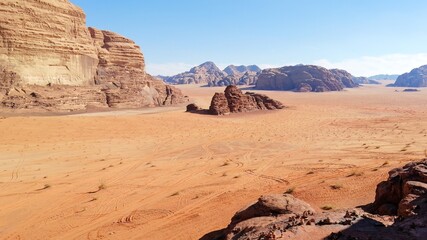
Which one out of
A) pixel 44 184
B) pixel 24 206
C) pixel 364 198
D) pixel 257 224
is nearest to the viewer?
pixel 257 224

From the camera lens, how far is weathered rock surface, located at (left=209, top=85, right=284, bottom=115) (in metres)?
36.1

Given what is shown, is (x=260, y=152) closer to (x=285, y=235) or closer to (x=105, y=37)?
(x=285, y=235)

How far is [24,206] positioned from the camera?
9.14 metres

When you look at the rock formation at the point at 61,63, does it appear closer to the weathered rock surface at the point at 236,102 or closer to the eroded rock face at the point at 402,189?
the weathered rock surface at the point at 236,102

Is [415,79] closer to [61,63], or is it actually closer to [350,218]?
[61,63]

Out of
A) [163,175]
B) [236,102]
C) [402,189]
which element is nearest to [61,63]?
[236,102]

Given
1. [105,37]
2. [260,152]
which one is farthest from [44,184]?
[105,37]

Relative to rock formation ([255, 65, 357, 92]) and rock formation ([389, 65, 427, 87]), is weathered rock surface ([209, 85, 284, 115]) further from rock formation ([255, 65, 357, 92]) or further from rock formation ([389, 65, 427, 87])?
rock formation ([389, 65, 427, 87])

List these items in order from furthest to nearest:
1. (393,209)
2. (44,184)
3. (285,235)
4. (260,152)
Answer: (260,152)
(44,184)
(393,209)
(285,235)

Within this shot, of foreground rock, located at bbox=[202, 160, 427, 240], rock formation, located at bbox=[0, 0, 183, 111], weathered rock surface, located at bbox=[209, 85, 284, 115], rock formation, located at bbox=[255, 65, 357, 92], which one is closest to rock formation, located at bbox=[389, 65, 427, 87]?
rock formation, located at bbox=[255, 65, 357, 92]

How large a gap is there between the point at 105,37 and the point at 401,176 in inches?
1767

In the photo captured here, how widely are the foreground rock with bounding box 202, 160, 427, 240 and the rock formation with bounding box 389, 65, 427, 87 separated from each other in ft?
504

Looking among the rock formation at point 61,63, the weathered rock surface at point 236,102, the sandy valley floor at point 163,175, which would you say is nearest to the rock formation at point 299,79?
the weathered rock surface at point 236,102

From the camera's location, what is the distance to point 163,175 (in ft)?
40.1
